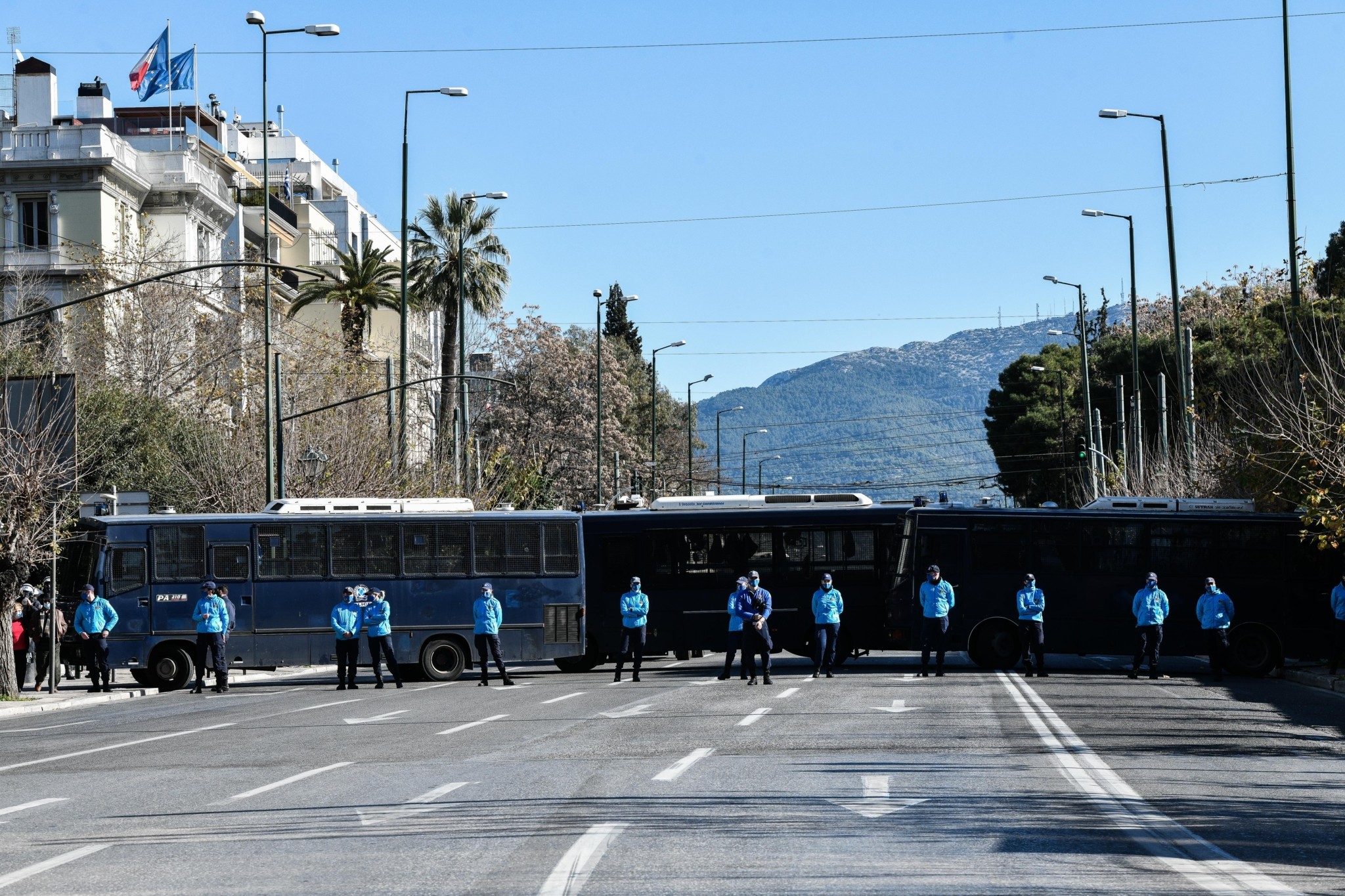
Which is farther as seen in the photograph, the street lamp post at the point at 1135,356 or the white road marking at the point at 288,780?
the street lamp post at the point at 1135,356

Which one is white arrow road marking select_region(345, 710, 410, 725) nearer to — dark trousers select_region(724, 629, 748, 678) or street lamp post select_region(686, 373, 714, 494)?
dark trousers select_region(724, 629, 748, 678)

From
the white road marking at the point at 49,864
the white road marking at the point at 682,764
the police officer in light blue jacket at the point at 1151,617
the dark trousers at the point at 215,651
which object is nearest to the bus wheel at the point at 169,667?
the dark trousers at the point at 215,651

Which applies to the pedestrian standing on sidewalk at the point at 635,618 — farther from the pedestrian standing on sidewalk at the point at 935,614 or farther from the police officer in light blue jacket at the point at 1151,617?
the police officer in light blue jacket at the point at 1151,617

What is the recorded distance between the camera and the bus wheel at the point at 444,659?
32094mm

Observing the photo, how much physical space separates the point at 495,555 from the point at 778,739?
52.5 feet

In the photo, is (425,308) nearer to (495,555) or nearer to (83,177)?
(83,177)

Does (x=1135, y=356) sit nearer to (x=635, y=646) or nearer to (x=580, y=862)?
(x=635, y=646)

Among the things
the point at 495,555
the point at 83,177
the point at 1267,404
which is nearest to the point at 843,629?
the point at 495,555

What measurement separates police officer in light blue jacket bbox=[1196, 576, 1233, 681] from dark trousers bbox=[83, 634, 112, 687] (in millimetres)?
19189

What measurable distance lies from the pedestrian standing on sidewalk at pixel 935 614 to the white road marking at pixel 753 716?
672cm

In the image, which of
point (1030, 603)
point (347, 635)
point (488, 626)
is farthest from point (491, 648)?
point (1030, 603)

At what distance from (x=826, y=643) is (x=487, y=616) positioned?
5.74 meters

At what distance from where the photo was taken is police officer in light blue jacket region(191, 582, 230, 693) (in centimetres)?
2903

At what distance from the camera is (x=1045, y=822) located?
35.9 feet
